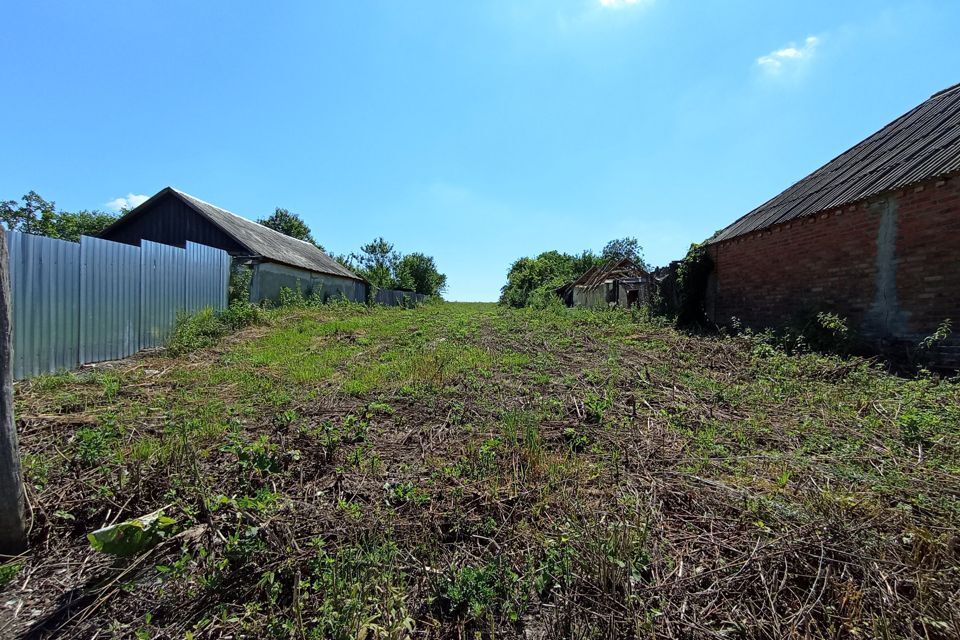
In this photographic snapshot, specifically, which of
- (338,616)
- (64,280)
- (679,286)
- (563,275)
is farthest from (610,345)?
(563,275)

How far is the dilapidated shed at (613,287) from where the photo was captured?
15617mm

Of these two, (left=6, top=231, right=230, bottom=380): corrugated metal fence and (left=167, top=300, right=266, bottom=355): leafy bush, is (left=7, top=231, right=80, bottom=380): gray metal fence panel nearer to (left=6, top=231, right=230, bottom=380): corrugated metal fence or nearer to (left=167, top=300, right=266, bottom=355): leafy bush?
(left=6, top=231, right=230, bottom=380): corrugated metal fence

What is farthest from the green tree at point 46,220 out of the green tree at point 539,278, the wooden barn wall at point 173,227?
the green tree at point 539,278

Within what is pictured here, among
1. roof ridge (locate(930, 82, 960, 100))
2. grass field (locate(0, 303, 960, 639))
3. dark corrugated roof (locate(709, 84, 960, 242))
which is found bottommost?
grass field (locate(0, 303, 960, 639))

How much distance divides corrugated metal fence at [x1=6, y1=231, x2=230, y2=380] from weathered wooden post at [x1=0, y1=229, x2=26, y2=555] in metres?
4.19

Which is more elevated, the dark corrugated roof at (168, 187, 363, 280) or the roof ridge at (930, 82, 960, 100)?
the roof ridge at (930, 82, 960, 100)

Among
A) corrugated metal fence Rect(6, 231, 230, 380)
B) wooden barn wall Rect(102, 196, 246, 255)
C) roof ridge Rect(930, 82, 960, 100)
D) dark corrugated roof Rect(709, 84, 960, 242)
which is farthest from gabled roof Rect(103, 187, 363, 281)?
roof ridge Rect(930, 82, 960, 100)

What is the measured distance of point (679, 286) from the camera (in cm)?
1175

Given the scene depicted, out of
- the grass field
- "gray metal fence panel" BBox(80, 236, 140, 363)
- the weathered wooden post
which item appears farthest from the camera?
"gray metal fence panel" BBox(80, 236, 140, 363)

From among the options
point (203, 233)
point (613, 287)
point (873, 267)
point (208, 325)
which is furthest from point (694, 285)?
point (203, 233)

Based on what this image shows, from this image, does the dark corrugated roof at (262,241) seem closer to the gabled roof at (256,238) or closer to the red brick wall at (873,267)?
the gabled roof at (256,238)

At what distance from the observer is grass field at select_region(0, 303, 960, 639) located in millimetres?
1771

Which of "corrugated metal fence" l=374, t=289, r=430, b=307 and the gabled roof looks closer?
the gabled roof

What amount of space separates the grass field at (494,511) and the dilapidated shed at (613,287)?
10.9 meters
